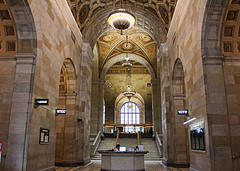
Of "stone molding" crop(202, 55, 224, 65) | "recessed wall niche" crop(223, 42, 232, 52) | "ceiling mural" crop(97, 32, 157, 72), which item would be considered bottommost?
"stone molding" crop(202, 55, 224, 65)

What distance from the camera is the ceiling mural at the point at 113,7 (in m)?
→ 12.4

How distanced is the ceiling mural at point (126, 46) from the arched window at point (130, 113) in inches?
560

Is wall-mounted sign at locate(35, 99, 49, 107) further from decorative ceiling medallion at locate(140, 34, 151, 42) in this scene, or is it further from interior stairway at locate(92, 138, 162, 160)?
decorative ceiling medallion at locate(140, 34, 151, 42)

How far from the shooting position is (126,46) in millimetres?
21672

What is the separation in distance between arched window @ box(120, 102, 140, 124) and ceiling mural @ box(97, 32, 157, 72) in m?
14.2

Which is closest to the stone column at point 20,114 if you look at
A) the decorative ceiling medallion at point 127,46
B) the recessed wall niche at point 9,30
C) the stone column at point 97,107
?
the recessed wall niche at point 9,30

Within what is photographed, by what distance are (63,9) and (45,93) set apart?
13.8 feet

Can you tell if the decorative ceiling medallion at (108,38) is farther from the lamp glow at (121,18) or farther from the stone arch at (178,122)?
the lamp glow at (121,18)

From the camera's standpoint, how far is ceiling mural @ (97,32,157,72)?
20.3 meters

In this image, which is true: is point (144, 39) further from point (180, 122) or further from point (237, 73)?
point (237, 73)

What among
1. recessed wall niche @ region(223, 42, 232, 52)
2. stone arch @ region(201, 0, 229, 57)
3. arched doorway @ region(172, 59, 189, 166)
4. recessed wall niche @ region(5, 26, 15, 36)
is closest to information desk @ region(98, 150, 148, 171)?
arched doorway @ region(172, 59, 189, 166)

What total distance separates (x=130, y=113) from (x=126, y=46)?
1587 cm

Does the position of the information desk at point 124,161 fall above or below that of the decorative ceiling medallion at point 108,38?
below

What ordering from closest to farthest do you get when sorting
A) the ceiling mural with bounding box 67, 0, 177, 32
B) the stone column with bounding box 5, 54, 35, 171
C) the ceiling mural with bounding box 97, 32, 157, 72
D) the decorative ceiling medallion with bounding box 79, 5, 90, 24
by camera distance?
1. the stone column with bounding box 5, 54, 35, 171
2. the ceiling mural with bounding box 67, 0, 177, 32
3. the decorative ceiling medallion with bounding box 79, 5, 90, 24
4. the ceiling mural with bounding box 97, 32, 157, 72
